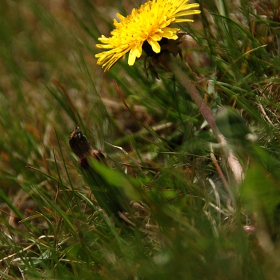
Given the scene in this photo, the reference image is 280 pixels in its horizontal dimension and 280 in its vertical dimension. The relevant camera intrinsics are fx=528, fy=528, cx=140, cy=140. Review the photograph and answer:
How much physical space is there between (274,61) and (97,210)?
2.20 ft

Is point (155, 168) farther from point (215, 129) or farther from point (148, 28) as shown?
point (148, 28)

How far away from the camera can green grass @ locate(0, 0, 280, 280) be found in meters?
1.10

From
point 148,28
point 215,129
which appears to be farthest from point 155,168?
point 148,28

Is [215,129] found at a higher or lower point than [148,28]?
lower

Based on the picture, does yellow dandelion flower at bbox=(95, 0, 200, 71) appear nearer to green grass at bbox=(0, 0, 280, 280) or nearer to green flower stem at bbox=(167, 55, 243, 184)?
green flower stem at bbox=(167, 55, 243, 184)

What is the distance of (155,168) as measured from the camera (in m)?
1.47

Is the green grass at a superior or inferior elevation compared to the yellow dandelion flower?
inferior

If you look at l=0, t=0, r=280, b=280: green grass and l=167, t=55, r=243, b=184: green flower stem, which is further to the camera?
l=167, t=55, r=243, b=184: green flower stem

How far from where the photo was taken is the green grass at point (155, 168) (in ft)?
3.62

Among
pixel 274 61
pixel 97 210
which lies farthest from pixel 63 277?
pixel 274 61

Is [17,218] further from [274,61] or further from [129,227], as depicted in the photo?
[274,61]

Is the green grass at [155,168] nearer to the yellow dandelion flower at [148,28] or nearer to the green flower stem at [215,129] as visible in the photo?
the green flower stem at [215,129]

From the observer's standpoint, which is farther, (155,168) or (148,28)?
(155,168)

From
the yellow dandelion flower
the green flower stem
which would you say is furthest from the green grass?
the yellow dandelion flower
